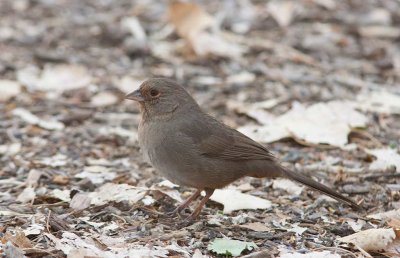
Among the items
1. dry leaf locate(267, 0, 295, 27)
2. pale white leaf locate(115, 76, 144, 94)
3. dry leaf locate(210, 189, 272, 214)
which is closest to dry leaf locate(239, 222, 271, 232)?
dry leaf locate(210, 189, 272, 214)

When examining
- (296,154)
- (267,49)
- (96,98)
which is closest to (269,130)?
(296,154)

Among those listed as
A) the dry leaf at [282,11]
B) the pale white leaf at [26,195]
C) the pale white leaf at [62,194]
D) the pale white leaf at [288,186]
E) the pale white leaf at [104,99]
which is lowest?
the pale white leaf at [288,186]

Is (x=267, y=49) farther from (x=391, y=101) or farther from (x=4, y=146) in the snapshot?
(x=4, y=146)

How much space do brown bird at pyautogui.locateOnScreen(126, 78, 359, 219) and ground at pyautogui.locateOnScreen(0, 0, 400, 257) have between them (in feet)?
0.72

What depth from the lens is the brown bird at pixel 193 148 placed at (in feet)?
16.2

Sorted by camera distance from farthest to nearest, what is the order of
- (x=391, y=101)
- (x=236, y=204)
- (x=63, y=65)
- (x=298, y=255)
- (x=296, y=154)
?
(x=63, y=65) < (x=391, y=101) < (x=296, y=154) < (x=236, y=204) < (x=298, y=255)

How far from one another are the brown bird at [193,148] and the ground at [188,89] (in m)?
0.22

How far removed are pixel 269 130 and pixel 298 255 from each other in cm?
236

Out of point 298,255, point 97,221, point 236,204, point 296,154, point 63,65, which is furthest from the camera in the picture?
point 63,65

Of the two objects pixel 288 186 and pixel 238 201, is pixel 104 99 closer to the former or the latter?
pixel 288 186

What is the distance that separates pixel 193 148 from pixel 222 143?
0.77ft

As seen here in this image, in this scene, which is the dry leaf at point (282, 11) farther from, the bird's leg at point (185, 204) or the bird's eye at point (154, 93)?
the bird's leg at point (185, 204)

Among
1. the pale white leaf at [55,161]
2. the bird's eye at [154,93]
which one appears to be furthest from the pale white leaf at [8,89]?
the bird's eye at [154,93]

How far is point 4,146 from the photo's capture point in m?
6.27
